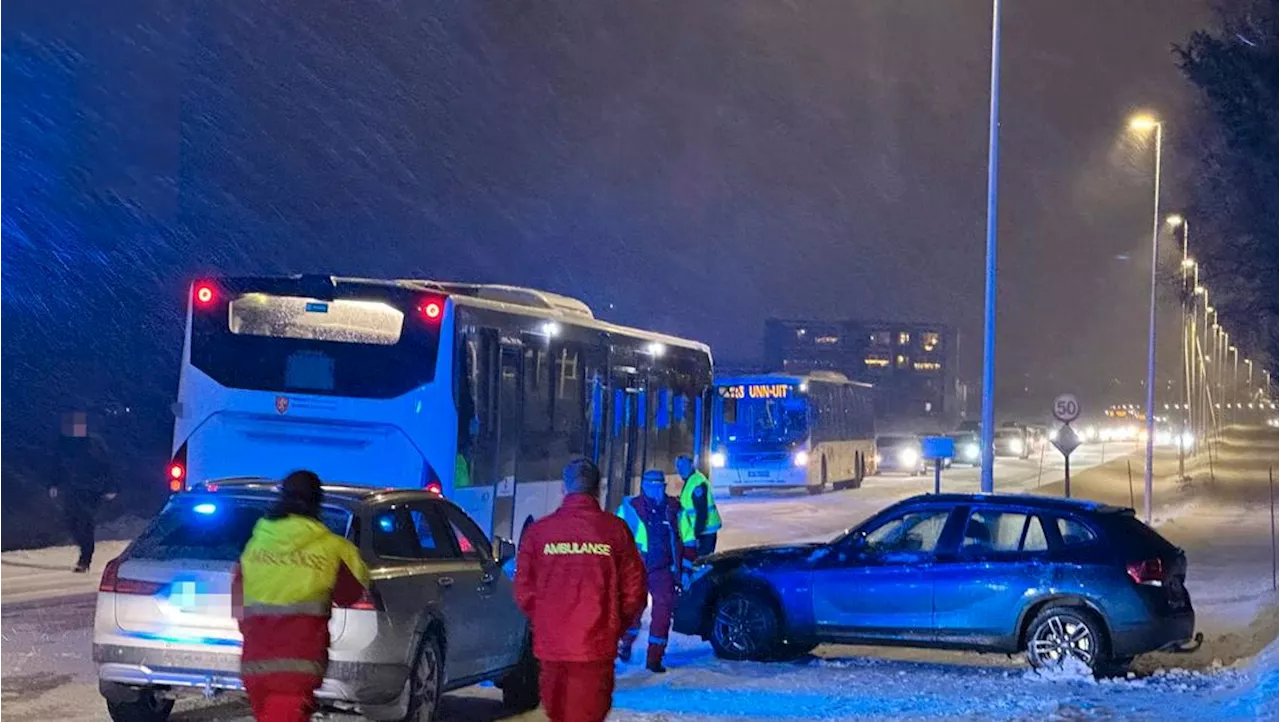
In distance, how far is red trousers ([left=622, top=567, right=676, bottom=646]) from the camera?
42.1 feet

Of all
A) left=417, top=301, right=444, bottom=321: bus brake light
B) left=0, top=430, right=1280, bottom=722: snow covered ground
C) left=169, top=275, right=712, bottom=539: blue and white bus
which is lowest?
left=0, top=430, right=1280, bottom=722: snow covered ground

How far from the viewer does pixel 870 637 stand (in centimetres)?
1358

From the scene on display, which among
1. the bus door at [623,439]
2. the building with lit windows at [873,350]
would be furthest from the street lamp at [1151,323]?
the building with lit windows at [873,350]

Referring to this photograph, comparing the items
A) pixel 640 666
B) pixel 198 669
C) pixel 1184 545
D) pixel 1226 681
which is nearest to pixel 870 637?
→ pixel 640 666

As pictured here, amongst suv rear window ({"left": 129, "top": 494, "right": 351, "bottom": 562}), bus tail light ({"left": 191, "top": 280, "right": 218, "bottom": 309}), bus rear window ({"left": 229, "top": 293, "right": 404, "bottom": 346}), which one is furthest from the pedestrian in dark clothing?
suv rear window ({"left": 129, "top": 494, "right": 351, "bottom": 562})

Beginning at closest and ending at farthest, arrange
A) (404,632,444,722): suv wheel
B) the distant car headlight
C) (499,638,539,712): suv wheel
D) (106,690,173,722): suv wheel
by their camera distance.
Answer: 1. (404,632,444,722): suv wheel
2. (106,690,173,722): suv wheel
3. (499,638,539,712): suv wheel
4. the distant car headlight

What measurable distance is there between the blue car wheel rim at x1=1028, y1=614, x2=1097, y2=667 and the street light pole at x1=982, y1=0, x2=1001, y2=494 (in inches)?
414

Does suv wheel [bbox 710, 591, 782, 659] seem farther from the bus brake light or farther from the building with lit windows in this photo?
the building with lit windows

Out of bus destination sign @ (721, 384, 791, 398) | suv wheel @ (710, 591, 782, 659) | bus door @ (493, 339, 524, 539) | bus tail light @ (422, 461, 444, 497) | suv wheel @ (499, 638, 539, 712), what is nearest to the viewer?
suv wheel @ (499, 638, 539, 712)

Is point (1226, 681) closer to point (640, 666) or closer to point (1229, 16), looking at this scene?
point (640, 666)

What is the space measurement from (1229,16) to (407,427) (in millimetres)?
14496

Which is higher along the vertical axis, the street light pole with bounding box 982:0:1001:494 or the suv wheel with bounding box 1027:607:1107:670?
the street light pole with bounding box 982:0:1001:494

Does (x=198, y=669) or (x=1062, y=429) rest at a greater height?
(x=1062, y=429)

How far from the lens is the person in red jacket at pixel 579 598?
6.91m
